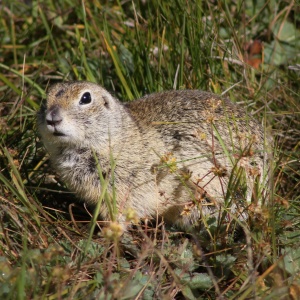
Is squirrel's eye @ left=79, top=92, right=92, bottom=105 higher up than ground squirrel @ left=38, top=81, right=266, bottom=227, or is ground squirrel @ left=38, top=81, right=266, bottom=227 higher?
squirrel's eye @ left=79, top=92, right=92, bottom=105

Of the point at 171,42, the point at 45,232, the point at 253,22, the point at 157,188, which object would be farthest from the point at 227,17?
the point at 45,232

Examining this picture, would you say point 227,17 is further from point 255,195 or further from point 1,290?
point 1,290

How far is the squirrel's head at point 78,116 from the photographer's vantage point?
3.59 metres

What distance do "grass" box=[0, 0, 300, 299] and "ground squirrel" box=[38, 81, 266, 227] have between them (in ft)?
0.59

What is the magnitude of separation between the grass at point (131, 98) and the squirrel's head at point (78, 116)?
33 centimetres

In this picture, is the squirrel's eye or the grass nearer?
the grass

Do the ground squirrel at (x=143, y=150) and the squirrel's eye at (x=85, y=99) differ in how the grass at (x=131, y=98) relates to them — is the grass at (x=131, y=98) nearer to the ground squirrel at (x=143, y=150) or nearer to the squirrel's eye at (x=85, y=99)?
the ground squirrel at (x=143, y=150)

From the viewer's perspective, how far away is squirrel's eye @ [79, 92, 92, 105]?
148 inches

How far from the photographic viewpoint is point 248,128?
3844mm

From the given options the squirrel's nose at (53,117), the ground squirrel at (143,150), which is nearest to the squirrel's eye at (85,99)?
the ground squirrel at (143,150)

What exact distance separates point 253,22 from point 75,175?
2551 mm

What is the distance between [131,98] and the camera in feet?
15.8

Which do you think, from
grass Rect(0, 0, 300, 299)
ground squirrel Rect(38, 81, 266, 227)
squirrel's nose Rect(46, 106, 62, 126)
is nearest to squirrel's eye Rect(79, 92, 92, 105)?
ground squirrel Rect(38, 81, 266, 227)

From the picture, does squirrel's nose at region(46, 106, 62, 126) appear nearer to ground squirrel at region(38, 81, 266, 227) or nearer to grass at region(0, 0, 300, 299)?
ground squirrel at region(38, 81, 266, 227)
